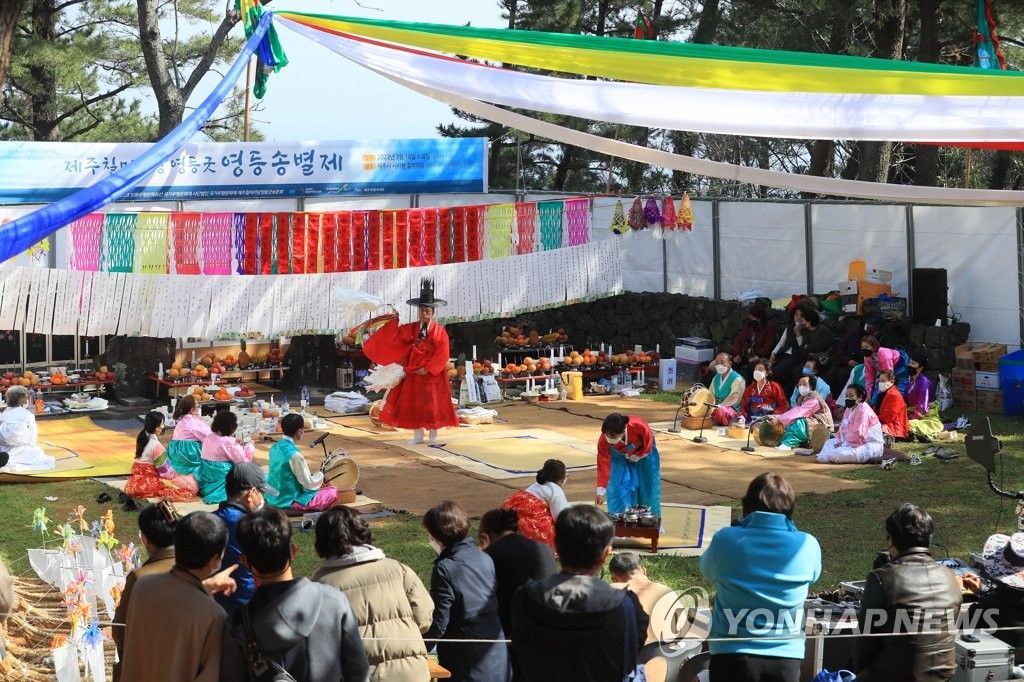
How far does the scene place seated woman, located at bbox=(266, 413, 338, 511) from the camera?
9453 mm

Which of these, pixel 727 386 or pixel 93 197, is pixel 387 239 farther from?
pixel 93 197

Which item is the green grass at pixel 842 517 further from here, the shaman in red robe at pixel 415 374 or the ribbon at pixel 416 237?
the ribbon at pixel 416 237

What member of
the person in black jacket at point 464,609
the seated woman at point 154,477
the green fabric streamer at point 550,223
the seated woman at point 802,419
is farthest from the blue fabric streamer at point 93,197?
the green fabric streamer at point 550,223

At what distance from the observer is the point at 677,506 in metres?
9.96

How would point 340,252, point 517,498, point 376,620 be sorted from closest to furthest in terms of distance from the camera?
point 376,620
point 517,498
point 340,252

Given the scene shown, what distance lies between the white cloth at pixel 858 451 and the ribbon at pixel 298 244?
594 cm

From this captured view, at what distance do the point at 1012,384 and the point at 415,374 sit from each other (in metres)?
6.30

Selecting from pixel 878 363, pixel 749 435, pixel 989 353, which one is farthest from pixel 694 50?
pixel 989 353

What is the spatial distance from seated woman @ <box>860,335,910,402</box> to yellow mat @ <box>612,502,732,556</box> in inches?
146

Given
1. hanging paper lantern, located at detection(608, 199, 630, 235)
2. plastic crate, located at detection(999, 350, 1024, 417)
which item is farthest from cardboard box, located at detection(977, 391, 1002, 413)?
hanging paper lantern, located at detection(608, 199, 630, 235)

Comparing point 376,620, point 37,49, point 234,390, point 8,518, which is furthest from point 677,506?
point 37,49

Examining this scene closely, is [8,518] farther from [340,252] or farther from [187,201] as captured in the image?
[187,201]

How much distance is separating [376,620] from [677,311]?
520 inches

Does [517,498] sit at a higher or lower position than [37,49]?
lower
